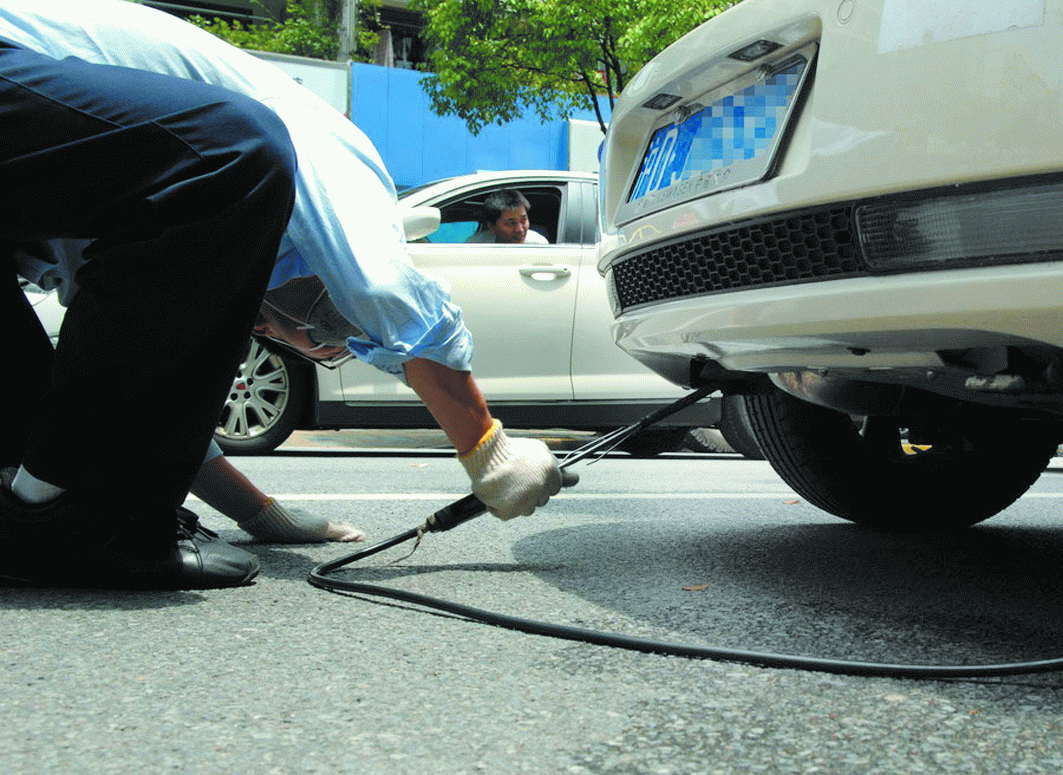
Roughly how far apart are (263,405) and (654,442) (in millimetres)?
2005

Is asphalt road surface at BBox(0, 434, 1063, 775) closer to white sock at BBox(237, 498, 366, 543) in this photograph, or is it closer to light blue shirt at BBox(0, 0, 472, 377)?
white sock at BBox(237, 498, 366, 543)

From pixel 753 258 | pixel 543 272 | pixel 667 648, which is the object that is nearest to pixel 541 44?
pixel 543 272

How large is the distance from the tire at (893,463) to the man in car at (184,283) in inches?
28.8

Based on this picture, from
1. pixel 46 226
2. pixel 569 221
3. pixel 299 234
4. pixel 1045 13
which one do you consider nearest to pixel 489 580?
pixel 299 234

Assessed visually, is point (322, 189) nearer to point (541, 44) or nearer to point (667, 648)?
point (667, 648)

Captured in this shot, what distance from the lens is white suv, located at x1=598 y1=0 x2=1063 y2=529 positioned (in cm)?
148

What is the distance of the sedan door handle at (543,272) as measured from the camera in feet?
17.7

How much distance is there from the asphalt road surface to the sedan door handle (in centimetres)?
269

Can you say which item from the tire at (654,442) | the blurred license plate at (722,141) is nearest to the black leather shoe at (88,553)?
the blurred license plate at (722,141)

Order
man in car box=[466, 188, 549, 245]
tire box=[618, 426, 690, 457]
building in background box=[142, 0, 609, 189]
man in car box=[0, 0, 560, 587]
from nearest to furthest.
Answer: man in car box=[0, 0, 560, 587] < man in car box=[466, 188, 549, 245] < tire box=[618, 426, 690, 457] < building in background box=[142, 0, 609, 189]

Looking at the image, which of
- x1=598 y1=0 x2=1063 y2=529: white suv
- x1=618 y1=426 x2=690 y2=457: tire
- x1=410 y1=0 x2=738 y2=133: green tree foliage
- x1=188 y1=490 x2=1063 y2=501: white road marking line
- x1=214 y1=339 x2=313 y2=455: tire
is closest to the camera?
x1=598 y1=0 x2=1063 y2=529: white suv

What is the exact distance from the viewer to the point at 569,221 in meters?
5.62

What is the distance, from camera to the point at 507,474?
6.82ft

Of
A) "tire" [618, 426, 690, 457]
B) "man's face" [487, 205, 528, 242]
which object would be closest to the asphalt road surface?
"man's face" [487, 205, 528, 242]
